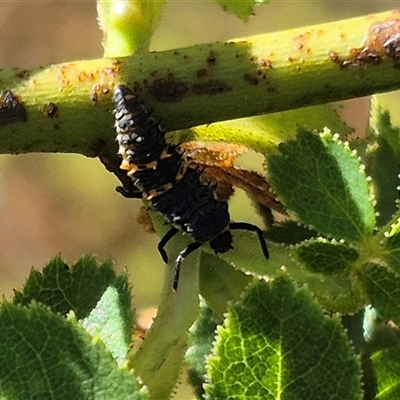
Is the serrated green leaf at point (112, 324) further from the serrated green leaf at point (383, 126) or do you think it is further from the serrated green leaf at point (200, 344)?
the serrated green leaf at point (383, 126)

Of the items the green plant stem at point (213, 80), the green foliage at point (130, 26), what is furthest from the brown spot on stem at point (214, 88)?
the green foliage at point (130, 26)

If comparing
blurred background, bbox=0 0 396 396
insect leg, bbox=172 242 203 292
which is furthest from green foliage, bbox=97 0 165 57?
blurred background, bbox=0 0 396 396

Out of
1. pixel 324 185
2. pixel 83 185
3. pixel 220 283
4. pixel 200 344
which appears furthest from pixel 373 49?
pixel 83 185

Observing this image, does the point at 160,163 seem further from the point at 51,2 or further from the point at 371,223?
the point at 51,2

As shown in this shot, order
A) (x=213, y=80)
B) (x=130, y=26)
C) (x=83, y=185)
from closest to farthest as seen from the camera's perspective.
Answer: (x=213, y=80), (x=130, y=26), (x=83, y=185)

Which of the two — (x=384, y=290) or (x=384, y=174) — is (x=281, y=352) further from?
(x=384, y=174)

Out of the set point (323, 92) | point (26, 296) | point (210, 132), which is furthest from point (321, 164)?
point (26, 296)
